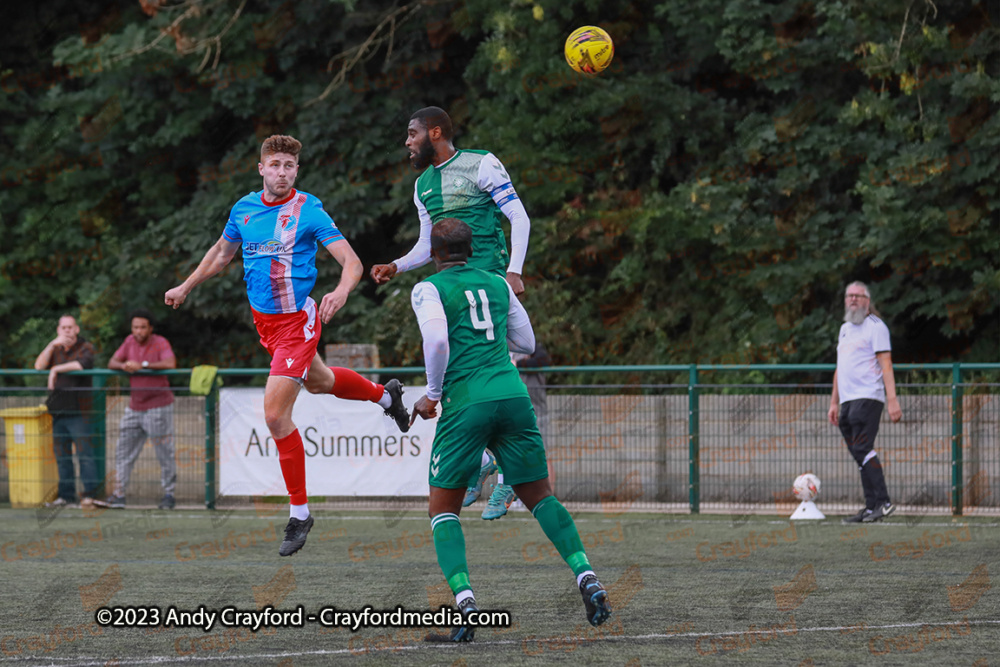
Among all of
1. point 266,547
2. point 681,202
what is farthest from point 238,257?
point 266,547

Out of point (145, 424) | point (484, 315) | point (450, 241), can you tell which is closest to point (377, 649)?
point (484, 315)

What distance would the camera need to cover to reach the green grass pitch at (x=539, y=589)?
20.0 feet

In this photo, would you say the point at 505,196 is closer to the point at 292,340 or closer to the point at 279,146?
the point at 279,146

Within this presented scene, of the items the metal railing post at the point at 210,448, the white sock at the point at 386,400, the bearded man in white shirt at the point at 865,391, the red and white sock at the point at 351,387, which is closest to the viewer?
the white sock at the point at 386,400

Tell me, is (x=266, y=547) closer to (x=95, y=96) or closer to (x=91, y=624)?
(x=91, y=624)

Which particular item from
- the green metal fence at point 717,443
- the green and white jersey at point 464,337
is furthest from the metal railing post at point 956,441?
the green and white jersey at point 464,337

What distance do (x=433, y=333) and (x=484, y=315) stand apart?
330 mm

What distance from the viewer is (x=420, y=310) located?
6285 mm

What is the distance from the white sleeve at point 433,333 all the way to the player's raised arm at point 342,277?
1327 mm

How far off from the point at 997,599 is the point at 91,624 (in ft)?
15.8

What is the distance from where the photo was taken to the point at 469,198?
26.8 feet

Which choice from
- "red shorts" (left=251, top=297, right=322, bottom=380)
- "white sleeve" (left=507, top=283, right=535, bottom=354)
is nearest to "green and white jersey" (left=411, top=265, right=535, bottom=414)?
"white sleeve" (left=507, top=283, right=535, bottom=354)

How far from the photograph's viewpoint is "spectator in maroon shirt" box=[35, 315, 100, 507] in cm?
1561

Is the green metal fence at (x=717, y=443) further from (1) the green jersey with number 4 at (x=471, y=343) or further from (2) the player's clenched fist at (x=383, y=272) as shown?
(1) the green jersey with number 4 at (x=471, y=343)
